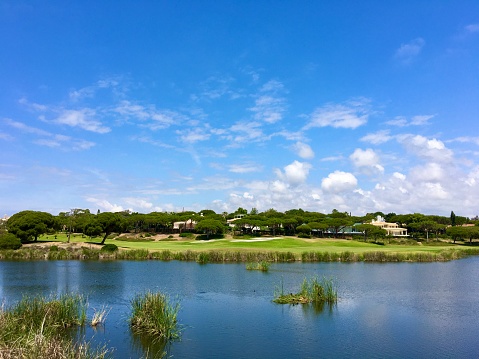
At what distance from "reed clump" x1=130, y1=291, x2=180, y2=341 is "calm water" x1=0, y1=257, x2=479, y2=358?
0.56 meters

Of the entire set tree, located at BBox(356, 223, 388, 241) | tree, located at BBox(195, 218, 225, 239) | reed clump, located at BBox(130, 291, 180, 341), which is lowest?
reed clump, located at BBox(130, 291, 180, 341)

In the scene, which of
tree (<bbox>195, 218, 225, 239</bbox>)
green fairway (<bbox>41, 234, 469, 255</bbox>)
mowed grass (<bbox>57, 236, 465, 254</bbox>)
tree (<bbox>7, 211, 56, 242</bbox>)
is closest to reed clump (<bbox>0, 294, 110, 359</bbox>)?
green fairway (<bbox>41, 234, 469, 255</bbox>)

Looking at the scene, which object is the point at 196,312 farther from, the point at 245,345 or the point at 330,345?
the point at 330,345

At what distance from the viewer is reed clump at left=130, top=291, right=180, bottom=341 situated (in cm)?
1836

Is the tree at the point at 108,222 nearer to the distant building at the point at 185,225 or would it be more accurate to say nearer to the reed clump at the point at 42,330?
the reed clump at the point at 42,330

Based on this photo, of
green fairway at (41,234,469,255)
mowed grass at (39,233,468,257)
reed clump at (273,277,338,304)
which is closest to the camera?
reed clump at (273,277,338,304)

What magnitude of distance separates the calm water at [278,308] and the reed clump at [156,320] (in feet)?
1.85

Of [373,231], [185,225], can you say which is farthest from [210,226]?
[373,231]

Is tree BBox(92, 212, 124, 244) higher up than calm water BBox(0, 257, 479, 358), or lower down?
higher up

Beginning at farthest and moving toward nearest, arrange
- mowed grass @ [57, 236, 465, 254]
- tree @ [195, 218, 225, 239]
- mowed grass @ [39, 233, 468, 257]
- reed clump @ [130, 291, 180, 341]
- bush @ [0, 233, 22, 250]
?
tree @ [195, 218, 225, 239], mowed grass @ [57, 236, 465, 254], mowed grass @ [39, 233, 468, 257], bush @ [0, 233, 22, 250], reed clump @ [130, 291, 180, 341]

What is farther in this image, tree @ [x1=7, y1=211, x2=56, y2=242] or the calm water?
tree @ [x1=7, y1=211, x2=56, y2=242]

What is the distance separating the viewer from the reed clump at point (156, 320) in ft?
60.2

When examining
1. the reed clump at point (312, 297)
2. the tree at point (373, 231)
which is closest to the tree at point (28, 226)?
the reed clump at point (312, 297)

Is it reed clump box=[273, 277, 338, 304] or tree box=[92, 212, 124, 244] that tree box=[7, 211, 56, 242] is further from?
reed clump box=[273, 277, 338, 304]
